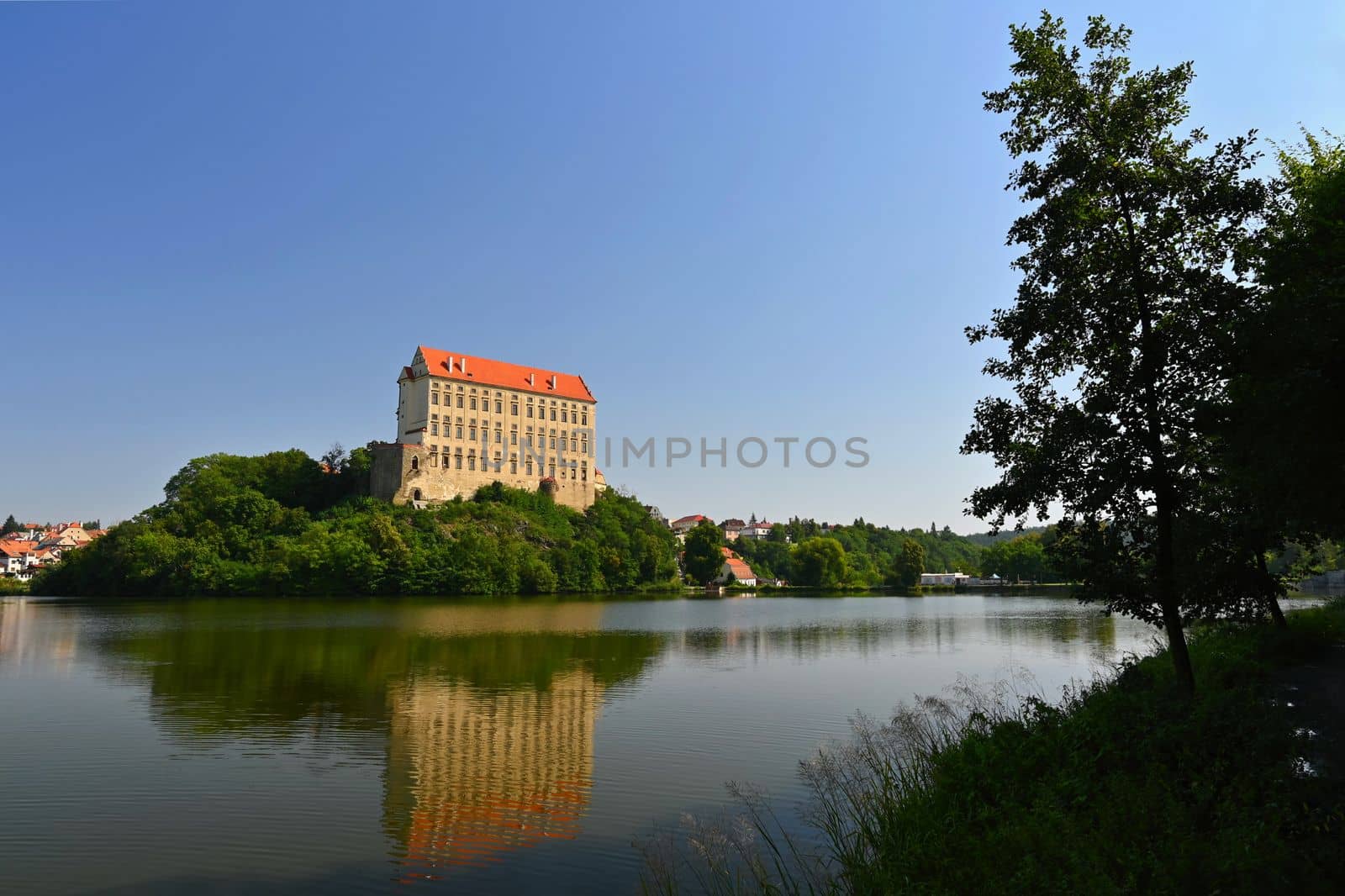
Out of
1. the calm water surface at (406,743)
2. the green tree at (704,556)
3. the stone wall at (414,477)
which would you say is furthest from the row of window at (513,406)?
the calm water surface at (406,743)

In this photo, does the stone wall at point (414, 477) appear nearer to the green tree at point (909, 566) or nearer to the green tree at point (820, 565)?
the green tree at point (820, 565)

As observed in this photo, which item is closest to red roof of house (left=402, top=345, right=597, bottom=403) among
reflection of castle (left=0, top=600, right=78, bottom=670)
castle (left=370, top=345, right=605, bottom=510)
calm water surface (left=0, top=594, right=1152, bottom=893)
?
castle (left=370, top=345, right=605, bottom=510)

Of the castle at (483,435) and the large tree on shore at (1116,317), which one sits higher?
the castle at (483,435)

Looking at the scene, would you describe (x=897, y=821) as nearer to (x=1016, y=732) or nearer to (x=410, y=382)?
(x=1016, y=732)

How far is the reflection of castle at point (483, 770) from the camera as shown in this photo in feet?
36.7

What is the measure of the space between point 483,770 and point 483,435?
86490mm

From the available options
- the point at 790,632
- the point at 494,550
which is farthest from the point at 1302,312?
the point at 494,550

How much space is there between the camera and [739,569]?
13562 cm

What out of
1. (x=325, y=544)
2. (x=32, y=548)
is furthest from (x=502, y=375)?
(x=32, y=548)

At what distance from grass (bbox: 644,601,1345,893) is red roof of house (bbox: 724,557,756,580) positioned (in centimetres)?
11955

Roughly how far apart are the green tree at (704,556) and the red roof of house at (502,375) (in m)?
23.0

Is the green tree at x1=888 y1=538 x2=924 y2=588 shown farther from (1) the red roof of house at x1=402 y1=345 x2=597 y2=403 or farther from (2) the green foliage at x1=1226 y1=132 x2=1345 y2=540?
(2) the green foliage at x1=1226 y1=132 x2=1345 y2=540

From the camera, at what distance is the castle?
9288 cm

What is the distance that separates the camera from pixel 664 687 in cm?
2388
